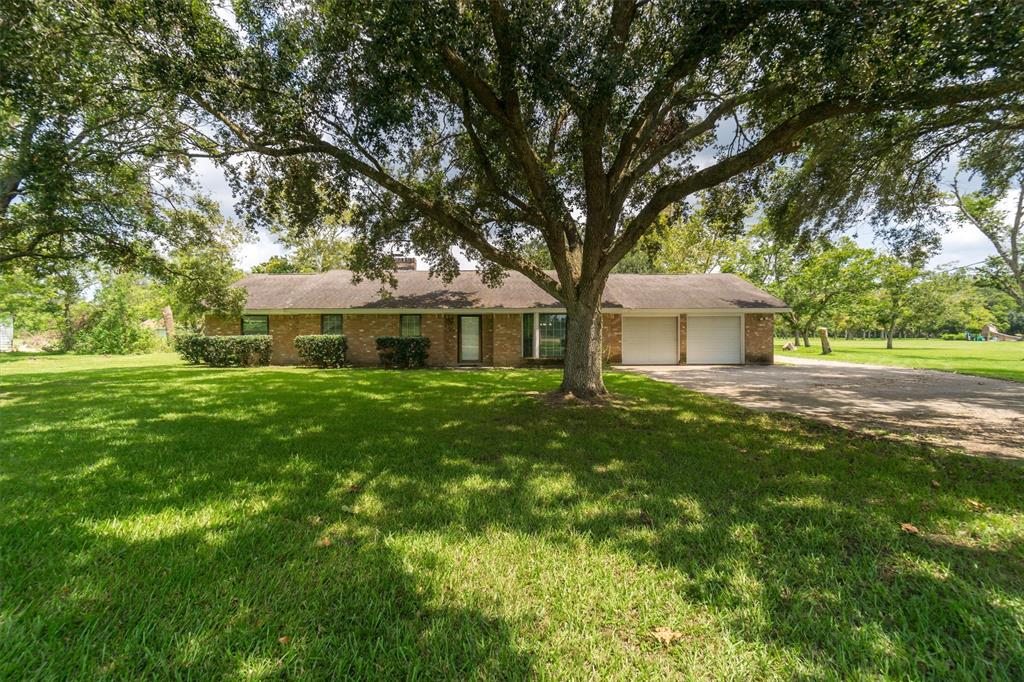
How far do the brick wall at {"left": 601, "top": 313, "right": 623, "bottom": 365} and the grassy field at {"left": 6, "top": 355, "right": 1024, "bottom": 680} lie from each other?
490 inches

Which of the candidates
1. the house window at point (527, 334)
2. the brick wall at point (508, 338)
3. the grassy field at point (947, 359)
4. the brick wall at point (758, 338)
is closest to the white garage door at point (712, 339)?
the brick wall at point (758, 338)

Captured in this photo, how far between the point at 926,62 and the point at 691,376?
10.4 metres

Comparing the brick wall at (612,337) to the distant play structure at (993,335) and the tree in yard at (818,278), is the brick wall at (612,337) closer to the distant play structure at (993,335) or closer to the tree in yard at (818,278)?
the tree in yard at (818,278)

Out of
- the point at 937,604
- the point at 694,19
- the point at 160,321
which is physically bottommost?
the point at 937,604

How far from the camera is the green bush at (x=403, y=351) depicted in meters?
16.6

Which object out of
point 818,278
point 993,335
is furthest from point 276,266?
point 993,335

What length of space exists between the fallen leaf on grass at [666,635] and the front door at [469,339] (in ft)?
54.5

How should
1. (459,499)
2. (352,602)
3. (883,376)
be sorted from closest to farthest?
(352,602) < (459,499) < (883,376)

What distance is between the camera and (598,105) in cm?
581

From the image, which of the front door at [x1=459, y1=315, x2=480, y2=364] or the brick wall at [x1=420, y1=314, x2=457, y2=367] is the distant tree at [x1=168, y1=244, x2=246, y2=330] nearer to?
the brick wall at [x1=420, y1=314, x2=457, y2=367]

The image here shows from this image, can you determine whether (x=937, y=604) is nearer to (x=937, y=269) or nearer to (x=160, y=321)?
(x=937, y=269)

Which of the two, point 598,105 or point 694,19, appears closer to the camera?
point 694,19

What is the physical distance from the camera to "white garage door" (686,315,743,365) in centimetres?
1877

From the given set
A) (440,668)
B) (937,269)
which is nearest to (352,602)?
(440,668)
